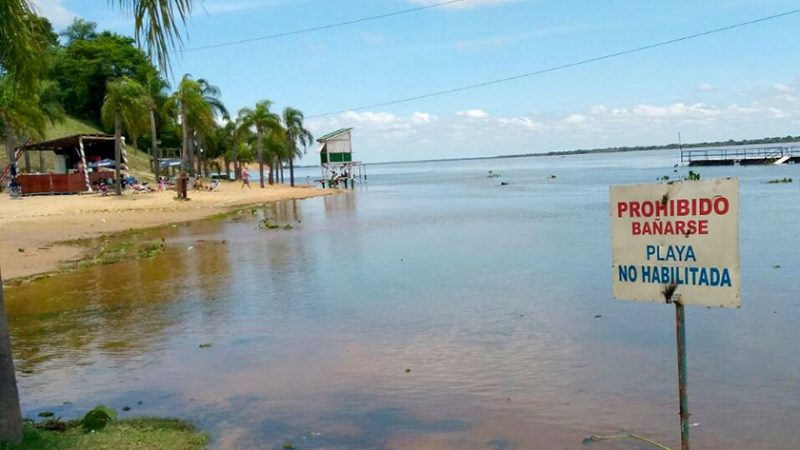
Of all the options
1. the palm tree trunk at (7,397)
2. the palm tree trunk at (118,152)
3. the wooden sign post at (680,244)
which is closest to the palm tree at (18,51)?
the palm tree trunk at (7,397)

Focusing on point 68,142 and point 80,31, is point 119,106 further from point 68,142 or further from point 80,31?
point 80,31

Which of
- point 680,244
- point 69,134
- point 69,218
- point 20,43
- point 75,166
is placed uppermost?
point 69,134

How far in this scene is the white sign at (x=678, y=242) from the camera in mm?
4535


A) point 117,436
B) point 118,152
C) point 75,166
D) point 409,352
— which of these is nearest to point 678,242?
point 117,436

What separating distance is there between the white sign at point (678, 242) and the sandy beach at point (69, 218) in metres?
17.9

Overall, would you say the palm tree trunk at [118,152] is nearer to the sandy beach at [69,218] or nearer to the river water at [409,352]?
the sandy beach at [69,218]

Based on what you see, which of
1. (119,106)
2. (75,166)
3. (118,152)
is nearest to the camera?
(118,152)

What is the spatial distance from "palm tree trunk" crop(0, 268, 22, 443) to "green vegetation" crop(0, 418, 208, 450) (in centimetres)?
11

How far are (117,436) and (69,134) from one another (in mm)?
75488

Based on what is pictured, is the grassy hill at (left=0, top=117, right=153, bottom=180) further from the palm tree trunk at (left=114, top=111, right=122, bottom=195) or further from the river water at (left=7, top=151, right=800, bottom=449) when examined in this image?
the river water at (left=7, top=151, right=800, bottom=449)

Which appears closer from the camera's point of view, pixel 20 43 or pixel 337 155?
pixel 20 43

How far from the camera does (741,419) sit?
7.80 m

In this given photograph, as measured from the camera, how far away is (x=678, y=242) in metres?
4.76

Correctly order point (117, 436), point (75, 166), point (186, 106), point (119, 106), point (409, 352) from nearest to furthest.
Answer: point (117, 436) < point (409, 352) < point (119, 106) < point (75, 166) < point (186, 106)
